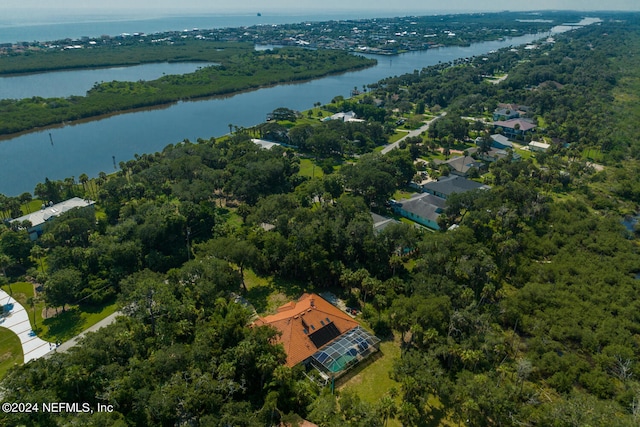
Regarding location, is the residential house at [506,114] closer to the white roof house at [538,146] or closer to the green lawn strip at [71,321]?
the white roof house at [538,146]

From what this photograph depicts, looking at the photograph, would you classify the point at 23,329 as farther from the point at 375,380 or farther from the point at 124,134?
the point at 124,134

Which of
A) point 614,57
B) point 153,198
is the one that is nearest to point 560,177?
point 153,198

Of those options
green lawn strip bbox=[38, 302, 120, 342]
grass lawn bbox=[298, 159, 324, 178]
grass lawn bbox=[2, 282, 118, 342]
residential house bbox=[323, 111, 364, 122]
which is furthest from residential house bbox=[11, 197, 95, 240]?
residential house bbox=[323, 111, 364, 122]

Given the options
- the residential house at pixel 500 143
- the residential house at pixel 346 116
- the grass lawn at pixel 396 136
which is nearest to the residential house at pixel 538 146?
the residential house at pixel 500 143

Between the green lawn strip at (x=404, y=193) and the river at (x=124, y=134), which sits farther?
the river at (x=124, y=134)

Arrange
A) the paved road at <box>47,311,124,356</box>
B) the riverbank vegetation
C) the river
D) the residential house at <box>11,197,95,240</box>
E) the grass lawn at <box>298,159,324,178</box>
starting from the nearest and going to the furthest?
1. the paved road at <box>47,311,124,356</box>
2. the residential house at <box>11,197,95,240</box>
3. the grass lawn at <box>298,159,324,178</box>
4. the river
5. the riverbank vegetation

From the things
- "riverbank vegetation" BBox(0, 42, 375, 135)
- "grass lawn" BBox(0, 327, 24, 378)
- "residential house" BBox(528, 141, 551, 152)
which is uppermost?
"riverbank vegetation" BBox(0, 42, 375, 135)

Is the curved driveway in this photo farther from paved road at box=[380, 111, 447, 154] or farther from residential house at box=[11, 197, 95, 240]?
paved road at box=[380, 111, 447, 154]
